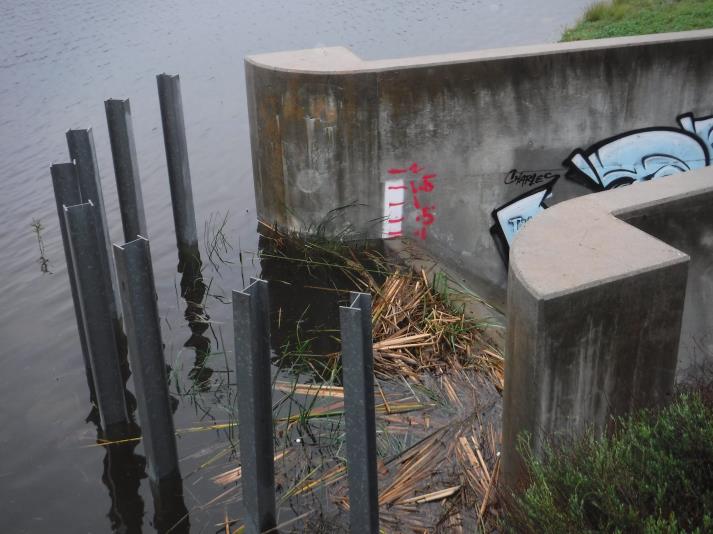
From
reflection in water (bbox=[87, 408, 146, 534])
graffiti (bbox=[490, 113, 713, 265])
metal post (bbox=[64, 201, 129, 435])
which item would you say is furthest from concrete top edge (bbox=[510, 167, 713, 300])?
graffiti (bbox=[490, 113, 713, 265])

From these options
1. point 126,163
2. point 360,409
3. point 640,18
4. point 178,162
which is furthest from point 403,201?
point 640,18

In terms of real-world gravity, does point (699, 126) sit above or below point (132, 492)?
above

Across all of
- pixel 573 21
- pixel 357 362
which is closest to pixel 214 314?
pixel 357 362

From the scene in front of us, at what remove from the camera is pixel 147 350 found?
539cm

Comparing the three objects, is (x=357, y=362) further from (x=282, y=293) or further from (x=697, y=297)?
(x=282, y=293)

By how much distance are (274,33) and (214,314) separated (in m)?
11.3

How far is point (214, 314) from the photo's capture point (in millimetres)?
8492

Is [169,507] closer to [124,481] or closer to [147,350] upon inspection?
[124,481]

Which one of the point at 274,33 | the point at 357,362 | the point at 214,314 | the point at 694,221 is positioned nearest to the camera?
the point at 357,362

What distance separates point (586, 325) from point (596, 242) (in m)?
0.65

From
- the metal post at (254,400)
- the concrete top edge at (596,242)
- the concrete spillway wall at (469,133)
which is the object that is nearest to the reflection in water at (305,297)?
the concrete spillway wall at (469,133)

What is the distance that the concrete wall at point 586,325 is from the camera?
4.39 m

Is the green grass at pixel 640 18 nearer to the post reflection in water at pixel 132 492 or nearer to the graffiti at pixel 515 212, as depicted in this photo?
the graffiti at pixel 515 212

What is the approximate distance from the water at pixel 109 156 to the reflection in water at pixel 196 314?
3.0 inches
